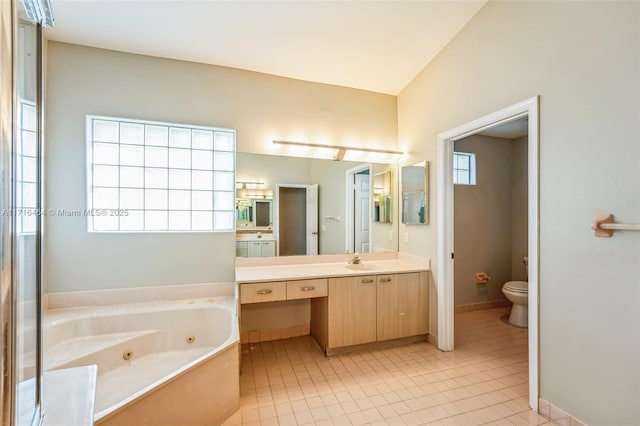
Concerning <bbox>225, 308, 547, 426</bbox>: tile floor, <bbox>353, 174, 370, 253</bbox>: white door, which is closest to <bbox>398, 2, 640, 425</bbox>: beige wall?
<bbox>225, 308, 547, 426</bbox>: tile floor

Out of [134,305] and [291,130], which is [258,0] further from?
[134,305]

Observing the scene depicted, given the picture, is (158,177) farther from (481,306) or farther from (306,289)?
(481,306)

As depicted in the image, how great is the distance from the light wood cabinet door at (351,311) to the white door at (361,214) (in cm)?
62

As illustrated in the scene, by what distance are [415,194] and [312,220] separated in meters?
1.10

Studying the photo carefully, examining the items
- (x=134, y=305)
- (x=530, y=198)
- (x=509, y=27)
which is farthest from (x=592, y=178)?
(x=134, y=305)

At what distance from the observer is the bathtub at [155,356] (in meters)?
1.41

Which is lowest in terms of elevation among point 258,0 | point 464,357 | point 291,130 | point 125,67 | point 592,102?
A: point 464,357

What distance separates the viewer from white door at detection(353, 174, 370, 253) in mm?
3074

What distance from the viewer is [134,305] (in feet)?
7.55

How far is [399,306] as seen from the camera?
8.53ft

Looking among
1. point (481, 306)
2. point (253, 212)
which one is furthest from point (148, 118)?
point (481, 306)

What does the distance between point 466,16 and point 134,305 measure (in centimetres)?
362

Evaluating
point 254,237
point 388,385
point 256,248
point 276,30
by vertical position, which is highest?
point 276,30

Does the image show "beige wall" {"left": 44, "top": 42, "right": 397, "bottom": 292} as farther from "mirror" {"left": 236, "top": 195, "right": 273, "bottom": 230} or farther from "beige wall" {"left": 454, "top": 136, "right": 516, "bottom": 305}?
"beige wall" {"left": 454, "top": 136, "right": 516, "bottom": 305}
